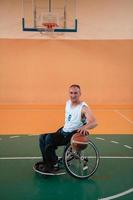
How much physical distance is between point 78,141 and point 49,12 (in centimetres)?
745

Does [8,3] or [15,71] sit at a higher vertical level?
[8,3]

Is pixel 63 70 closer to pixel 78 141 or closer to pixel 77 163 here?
pixel 77 163

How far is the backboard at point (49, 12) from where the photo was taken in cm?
1039

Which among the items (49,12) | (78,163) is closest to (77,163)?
(78,163)

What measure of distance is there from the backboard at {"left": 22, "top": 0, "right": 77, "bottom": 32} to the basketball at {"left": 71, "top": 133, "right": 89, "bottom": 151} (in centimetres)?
700

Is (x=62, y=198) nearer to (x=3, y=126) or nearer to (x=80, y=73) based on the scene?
(x=3, y=126)

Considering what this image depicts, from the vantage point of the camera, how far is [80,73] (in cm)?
1078

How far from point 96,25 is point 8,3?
2.85m

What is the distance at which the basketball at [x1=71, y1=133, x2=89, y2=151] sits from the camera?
373 cm

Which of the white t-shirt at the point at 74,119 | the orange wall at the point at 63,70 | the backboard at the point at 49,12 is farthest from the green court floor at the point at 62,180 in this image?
the backboard at the point at 49,12

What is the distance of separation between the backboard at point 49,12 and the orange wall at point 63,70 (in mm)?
503

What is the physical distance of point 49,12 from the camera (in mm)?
10438

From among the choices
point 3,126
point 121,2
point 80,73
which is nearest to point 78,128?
point 3,126

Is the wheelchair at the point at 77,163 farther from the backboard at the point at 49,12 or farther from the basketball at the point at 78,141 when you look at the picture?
the backboard at the point at 49,12
